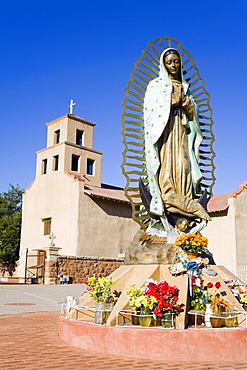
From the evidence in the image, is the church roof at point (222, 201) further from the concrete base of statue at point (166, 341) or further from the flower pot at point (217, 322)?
the concrete base of statue at point (166, 341)

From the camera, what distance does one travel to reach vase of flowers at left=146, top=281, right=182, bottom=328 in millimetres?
6934

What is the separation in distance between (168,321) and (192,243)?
5.67 feet

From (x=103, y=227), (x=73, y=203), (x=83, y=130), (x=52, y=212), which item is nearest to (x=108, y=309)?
(x=73, y=203)

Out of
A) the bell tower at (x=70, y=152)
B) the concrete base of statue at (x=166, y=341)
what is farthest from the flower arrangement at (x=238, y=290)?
the bell tower at (x=70, y=152)

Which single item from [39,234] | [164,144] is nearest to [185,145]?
[164,144]

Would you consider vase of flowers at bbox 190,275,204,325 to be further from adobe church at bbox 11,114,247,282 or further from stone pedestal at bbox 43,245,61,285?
adobe church at bbox 11,114,247,282

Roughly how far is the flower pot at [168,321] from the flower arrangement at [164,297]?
0.20 ft

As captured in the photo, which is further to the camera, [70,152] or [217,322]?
[70,152]

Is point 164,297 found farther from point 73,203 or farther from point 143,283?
point 73,203

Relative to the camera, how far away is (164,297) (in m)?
7.08

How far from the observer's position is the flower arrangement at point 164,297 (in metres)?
6.95

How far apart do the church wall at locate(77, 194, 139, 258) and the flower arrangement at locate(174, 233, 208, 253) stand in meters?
21.6

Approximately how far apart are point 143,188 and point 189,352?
13.9 ft

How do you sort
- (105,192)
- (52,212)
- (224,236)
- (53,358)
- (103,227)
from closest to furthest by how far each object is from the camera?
1. (53,358)
2. (224,236)
3. (103,227)
4. (52,212)
5. (105,192)
